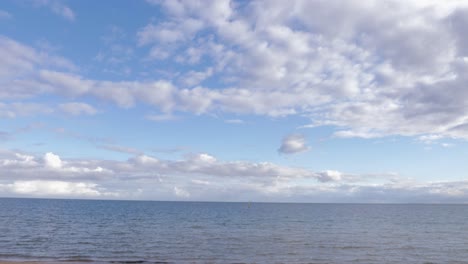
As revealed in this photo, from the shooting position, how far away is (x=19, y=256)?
33781 millimetres

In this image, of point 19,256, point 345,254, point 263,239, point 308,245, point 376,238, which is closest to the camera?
point 19,256

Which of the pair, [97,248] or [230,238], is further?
[230,238]

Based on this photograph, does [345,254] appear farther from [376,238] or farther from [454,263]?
[376,238]

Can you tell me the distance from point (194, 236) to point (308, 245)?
1638 cm

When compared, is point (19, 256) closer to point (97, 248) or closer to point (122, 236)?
point (97, 248)

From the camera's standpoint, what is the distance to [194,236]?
49719mm

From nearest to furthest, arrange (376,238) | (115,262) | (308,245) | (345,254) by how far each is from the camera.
→ (115,262) → (345,254) → (308,245) → (376,238)

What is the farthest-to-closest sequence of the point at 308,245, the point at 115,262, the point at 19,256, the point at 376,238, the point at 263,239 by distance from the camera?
the point at 376,238
the point at 263,239
the point at 308,245
the point at 19,256
the point at 115,262

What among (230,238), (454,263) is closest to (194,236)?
(230,238)

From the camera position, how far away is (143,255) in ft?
116

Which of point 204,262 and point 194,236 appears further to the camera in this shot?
point 194,236

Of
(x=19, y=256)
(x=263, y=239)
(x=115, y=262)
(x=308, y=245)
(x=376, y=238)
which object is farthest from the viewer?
(x=376, y=238)

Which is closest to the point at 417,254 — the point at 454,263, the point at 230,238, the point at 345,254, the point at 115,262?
the point at 454,263

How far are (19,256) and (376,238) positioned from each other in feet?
147
